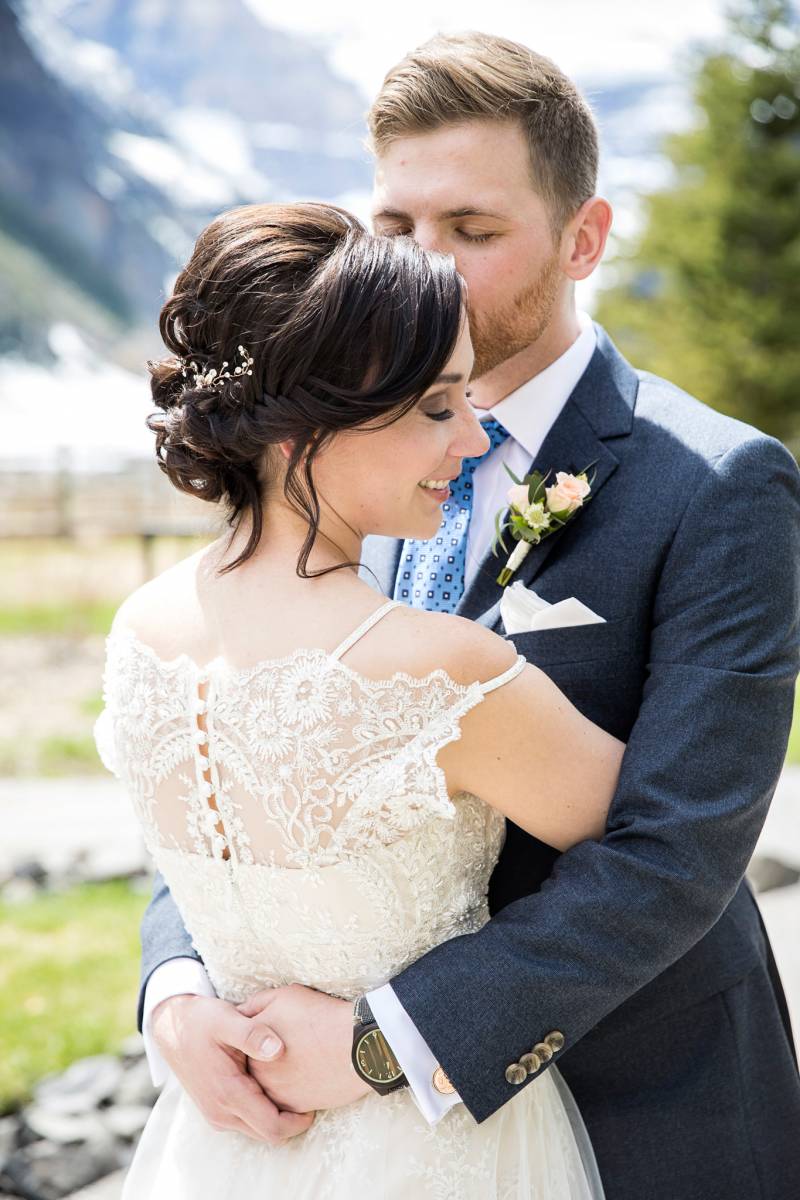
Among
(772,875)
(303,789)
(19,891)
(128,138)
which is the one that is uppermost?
(303,789)

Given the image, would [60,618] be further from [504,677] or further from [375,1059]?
[504,677]

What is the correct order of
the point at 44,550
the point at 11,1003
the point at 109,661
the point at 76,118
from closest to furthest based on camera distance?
1. the point at 109,661
2. the point at 11,1003
3. the point at 44,550
4. the point at 76,118

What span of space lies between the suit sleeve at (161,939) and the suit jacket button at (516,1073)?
0.64 m

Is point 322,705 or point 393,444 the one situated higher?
point 393,444

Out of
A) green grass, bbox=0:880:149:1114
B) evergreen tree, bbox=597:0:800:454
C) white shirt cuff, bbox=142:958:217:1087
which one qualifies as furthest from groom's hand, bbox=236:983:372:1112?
evergreen tree, bbox=597:0:800:454

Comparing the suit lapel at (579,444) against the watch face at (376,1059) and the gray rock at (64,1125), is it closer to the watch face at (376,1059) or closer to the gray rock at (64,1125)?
the watch face at (376,1059)

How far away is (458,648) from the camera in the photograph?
1.60 meters

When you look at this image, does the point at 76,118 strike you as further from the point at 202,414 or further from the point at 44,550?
the point at 202,414

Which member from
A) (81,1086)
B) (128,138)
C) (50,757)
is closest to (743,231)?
(50,757)

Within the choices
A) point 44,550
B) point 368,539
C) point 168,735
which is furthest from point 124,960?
point 44,550

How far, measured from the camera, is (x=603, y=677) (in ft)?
6.35

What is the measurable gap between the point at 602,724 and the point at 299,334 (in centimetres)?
81

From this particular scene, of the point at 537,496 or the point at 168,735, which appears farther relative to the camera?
the point at 537,496

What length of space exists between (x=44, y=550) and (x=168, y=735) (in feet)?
60.3
